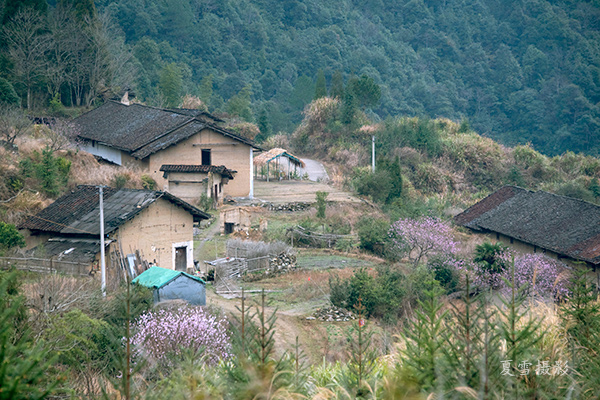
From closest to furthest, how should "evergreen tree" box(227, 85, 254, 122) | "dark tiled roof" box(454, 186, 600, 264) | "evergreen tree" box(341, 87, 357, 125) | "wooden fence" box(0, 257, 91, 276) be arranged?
"wooden fence" box(0, 257, 91, 276)
"dark tiled roof" box(454, 186, 600, 264)
"evergreen tree" box(341, 87, 357, 125)
"evergreen tree" box(227, 85, 254, 122)

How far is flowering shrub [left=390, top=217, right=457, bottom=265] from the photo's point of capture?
26141 millimetres

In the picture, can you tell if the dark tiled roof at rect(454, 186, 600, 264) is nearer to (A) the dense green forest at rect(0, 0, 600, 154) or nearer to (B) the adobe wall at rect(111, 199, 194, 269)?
(B) the adobe wall at rect(111, 199, 194, 269)

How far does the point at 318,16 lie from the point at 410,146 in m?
50.7

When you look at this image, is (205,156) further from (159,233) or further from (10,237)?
(10,237)

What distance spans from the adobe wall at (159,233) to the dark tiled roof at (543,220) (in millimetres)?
14409

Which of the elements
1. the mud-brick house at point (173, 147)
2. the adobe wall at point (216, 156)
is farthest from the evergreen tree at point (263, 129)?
the adobe wall at point (216, 156)

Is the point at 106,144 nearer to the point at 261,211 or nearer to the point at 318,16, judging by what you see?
the point at 261,211

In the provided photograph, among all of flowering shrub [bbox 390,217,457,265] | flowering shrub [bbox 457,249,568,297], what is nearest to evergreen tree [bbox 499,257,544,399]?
flowering shrub [bbox 457,249,568,297]

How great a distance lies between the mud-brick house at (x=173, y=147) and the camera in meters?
33.1

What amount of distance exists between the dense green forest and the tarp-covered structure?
166 ft

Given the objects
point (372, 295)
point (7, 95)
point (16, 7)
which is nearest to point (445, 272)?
point (372, 295)

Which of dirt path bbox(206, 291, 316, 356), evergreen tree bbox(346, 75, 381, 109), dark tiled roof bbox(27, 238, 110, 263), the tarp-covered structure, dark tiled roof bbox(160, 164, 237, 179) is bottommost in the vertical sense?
dirt path bbox(206, 291, 316, 356)

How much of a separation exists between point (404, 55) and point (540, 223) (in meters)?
72.7

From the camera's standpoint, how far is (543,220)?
1122 inches
